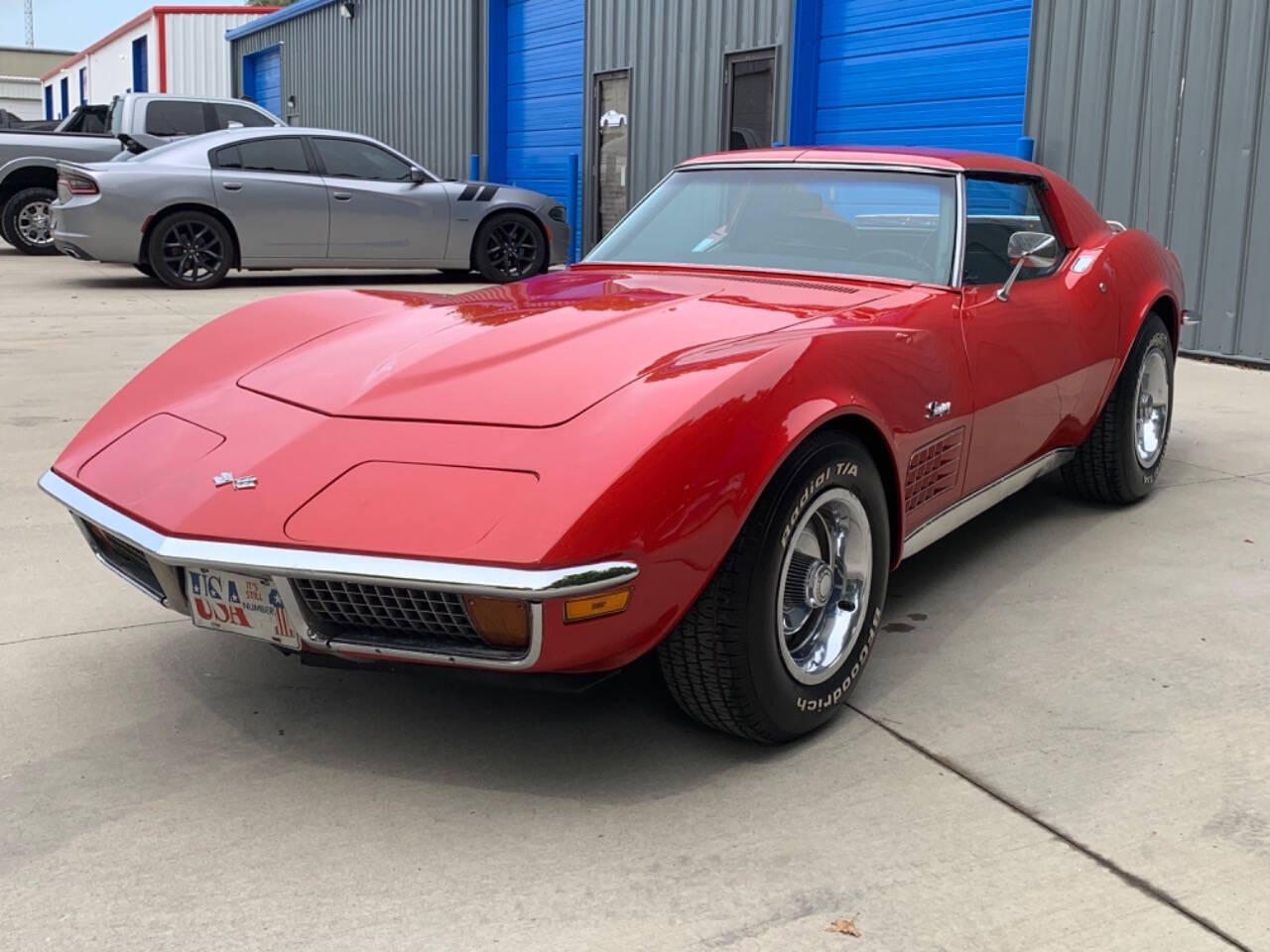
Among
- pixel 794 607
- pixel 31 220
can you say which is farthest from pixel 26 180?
pixel 794 607

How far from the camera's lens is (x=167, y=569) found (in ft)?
8.79

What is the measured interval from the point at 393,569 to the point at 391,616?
0.14m

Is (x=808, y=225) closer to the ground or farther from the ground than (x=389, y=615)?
farther from the ground

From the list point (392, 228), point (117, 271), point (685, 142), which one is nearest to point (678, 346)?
point (392, 228)

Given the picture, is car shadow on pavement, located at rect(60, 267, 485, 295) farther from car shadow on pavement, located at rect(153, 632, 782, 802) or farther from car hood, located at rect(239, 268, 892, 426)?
car shadow on pavement, located at rect(153, 632, 782, 802)

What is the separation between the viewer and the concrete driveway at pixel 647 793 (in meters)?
2.25

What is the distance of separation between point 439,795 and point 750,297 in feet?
5.13

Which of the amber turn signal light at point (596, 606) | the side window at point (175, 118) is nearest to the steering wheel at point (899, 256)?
the amber turn signal light at point (596, 606)

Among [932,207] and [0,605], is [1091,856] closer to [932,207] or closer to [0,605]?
[932,207]

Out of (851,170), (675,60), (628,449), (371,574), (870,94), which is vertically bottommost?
(371,574)

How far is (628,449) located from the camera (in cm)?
249

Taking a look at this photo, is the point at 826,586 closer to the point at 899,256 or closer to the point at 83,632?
the point at 899,256

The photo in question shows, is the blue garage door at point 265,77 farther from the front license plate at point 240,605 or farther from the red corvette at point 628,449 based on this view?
the front license plate at point 240,605

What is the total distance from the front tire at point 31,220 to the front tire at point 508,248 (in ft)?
18.7
